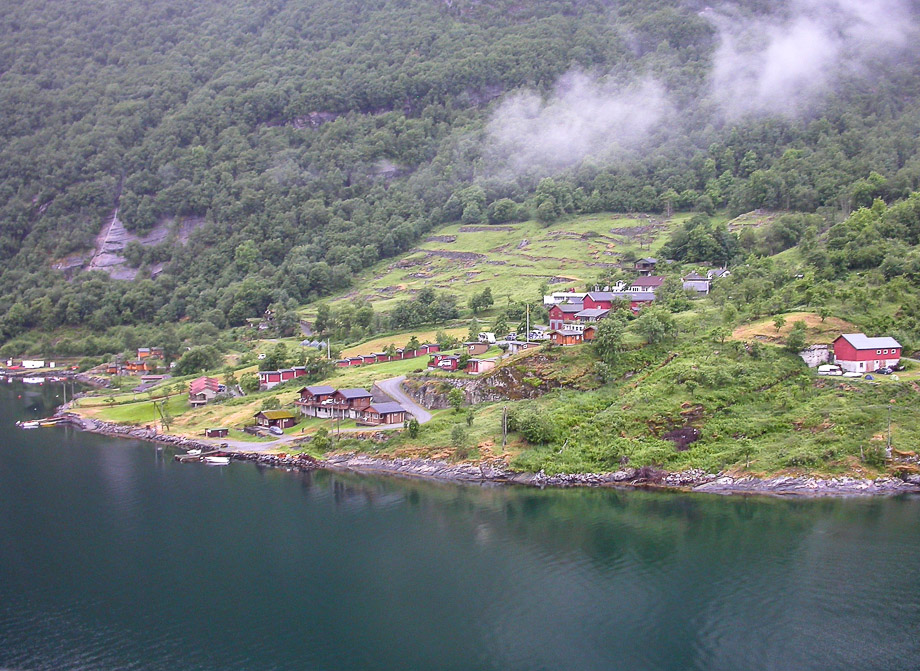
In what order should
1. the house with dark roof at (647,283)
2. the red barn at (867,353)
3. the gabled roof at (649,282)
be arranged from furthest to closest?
the gabled roof at (649,282) → the house with dark roof at (647,283) → the red barn at (867,353)


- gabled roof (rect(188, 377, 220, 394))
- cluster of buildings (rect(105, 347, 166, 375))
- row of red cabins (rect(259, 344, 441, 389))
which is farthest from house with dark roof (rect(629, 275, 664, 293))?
cluster of buildings (rect(105, 347, 166, 375))

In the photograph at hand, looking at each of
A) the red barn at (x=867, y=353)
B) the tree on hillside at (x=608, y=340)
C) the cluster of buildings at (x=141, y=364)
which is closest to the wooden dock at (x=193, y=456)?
the tree on hillside at (x=608, y=340)

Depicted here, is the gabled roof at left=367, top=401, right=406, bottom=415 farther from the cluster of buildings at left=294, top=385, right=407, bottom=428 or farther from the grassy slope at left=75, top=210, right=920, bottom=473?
the grassy slope at left=75, top=210, right=920, bottom=473

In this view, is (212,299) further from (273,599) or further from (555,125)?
(273,599)

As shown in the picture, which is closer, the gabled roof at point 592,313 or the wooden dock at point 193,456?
the wooden dock at point 193,456

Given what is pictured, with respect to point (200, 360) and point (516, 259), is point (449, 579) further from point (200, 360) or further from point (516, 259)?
point (516, 259)

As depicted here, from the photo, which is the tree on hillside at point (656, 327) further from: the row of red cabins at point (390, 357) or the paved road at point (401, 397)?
the row of red cabins at point (390, 357)
